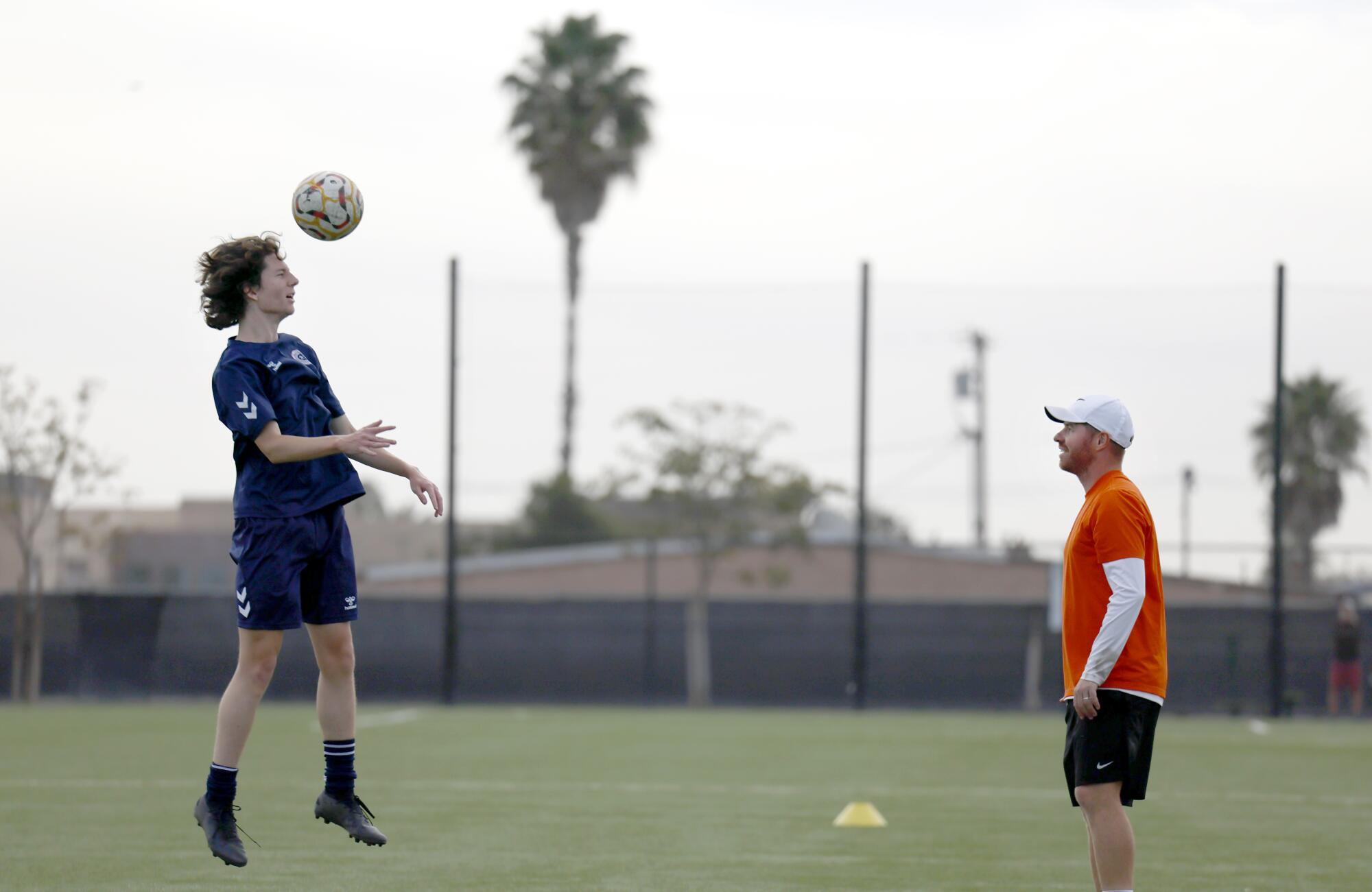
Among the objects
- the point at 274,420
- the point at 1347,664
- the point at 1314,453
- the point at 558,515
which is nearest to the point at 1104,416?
the point at 274,420

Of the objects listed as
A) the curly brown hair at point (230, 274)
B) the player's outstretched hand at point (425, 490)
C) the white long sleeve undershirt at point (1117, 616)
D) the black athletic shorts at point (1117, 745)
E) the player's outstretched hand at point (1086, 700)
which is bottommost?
the black athletic shorts at point (1117, 745)

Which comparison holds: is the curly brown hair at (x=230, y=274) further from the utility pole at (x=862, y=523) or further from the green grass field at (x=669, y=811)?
the utility pole at (x=862, y=523)

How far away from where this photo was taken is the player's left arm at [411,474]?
5.66m

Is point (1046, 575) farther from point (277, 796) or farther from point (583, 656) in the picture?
point (277, 796)

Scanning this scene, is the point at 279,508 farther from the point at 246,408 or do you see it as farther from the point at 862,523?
the point at 862,523

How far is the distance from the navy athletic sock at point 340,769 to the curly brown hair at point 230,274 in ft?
5.08

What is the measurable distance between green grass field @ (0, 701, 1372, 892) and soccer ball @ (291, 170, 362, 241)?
8.51 feet

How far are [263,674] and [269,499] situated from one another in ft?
2.01

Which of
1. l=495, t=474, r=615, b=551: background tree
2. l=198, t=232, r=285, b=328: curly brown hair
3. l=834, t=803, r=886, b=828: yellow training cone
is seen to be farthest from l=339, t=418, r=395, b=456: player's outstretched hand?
l=495, t=474, r=615, b=551: background tree

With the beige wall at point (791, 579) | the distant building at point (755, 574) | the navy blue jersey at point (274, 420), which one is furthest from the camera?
the beige wall at point (791, 579)

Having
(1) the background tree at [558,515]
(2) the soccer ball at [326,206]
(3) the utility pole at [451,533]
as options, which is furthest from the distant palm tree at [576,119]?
(2) the soccer ball at [326,206]

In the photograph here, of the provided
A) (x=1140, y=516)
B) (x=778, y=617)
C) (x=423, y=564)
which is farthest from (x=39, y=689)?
(x=1140, y=516)

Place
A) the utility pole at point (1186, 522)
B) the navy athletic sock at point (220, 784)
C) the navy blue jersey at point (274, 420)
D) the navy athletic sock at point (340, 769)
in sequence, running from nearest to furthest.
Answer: the navy blue jersey at point (274, 420) → the navy athletic sock at point (220, 784) → the navy athletic sock at point (340, 769) → the utility pole at point (1186, 522)

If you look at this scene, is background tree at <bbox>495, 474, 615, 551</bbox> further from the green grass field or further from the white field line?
the white field line
